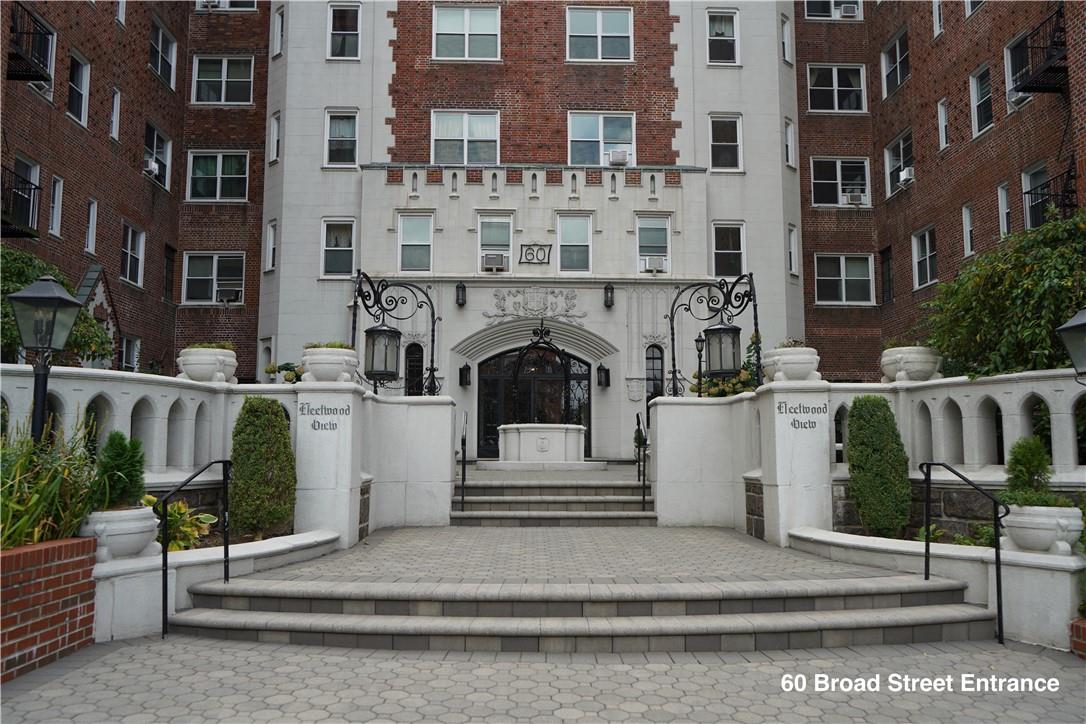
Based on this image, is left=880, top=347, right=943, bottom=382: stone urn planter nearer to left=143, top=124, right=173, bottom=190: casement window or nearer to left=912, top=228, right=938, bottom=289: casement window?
left=912, top=228, right=938, bottom=289: casement window

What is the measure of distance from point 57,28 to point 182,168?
7.09 meters

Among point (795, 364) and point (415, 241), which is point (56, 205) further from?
point (795, 364)

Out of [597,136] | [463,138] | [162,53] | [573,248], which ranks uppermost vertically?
[162,53]

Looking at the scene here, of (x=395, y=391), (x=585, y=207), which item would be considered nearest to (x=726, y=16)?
(x=585, y=207)

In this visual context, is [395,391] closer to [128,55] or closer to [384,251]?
[384,251]

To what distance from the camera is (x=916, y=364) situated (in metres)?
9.73

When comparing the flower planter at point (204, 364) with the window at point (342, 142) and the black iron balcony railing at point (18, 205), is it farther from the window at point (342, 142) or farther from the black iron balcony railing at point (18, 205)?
the window at point (342, 142)

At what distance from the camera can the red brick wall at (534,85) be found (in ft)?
76.4

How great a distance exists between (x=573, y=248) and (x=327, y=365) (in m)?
13.3

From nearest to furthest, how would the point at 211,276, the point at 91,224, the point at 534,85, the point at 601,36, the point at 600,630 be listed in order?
the point at 600,630 < the point at 91,224 < the point at 534,85 < the point at 601,36 < the point at 211,276

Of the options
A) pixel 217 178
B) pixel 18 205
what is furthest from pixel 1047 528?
pixel 217 178

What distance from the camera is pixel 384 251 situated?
71.4 ft

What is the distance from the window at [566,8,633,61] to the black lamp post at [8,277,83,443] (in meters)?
19.8

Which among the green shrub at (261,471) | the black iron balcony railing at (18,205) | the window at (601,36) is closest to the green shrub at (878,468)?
the green shrub at (261,471)
